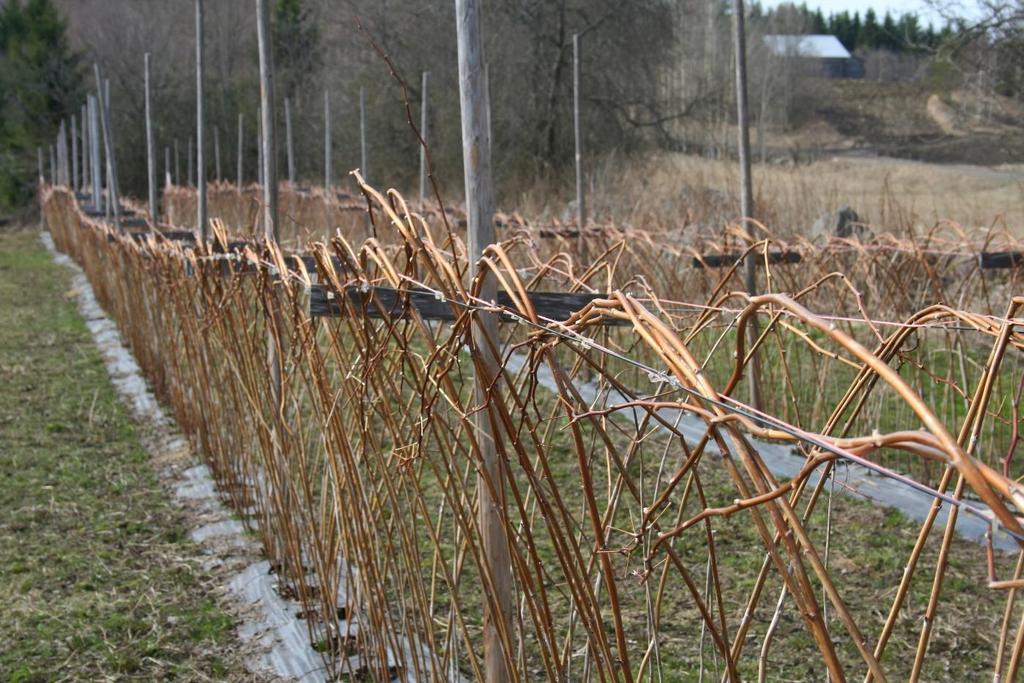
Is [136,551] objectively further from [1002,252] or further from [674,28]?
[674,28]

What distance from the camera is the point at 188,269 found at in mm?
4508

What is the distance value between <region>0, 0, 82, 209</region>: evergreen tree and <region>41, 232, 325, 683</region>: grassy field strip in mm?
25751

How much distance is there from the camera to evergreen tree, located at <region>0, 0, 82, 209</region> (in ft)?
97.2

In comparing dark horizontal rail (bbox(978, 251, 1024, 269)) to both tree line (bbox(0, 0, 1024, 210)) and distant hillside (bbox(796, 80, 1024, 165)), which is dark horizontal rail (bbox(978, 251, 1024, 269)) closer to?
tree line (bbox(0, 0, 1024, 210))

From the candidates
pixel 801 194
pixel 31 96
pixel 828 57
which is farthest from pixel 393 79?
pixel 828 57

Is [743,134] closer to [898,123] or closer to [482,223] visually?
[482,223]

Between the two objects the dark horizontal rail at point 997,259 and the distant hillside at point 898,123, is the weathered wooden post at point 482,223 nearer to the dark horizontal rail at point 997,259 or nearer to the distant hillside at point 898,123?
the dark horizontal rail at point 997,259

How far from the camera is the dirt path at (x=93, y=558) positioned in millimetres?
3145

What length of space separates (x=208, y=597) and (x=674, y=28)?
761 inches

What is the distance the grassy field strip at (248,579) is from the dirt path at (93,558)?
3.0 inches

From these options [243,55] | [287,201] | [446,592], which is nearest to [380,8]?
[287,201]

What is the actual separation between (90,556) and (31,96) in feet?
96.0

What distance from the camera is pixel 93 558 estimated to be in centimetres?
399

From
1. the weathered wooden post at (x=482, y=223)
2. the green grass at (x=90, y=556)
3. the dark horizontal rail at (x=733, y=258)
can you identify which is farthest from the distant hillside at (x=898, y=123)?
the weathered wooden post at (x=482, y=223)
